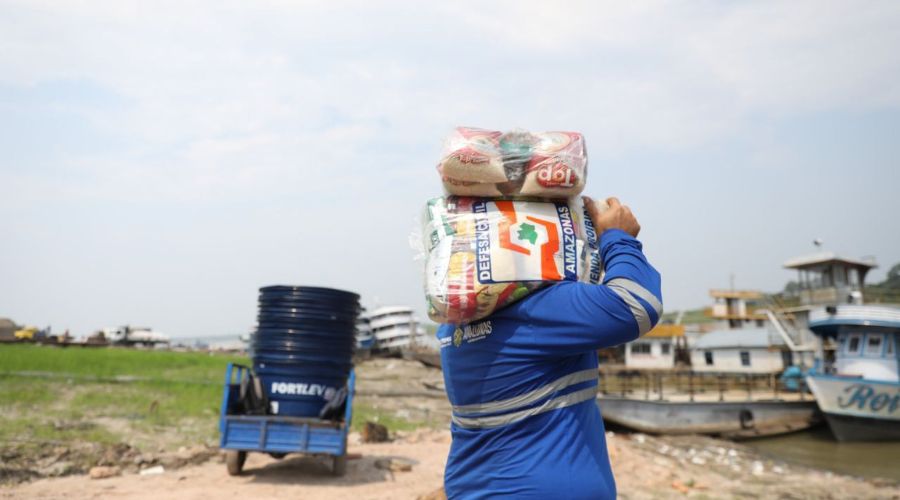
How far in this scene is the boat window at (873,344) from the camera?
17.9 m

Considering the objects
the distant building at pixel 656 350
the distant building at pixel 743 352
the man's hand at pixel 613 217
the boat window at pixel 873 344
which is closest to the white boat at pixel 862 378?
the boat window at pixel 873 344

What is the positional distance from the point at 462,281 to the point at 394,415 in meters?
13.4

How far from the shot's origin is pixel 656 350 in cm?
3747

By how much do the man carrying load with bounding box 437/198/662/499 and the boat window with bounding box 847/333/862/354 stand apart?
65.9 ft

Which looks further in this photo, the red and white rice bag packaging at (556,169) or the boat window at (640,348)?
the boat window at (640,348)

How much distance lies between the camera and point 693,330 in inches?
1671

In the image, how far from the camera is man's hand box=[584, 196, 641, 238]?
2027 mm

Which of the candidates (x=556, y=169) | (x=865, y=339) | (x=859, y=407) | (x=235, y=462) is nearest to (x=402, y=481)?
(x=235, y=462)

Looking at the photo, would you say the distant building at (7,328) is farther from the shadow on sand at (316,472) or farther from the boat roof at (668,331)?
the boat roof at (668,331)

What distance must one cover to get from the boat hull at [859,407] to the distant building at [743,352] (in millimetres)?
11072

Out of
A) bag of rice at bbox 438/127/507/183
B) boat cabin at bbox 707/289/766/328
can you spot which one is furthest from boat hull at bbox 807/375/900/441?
boat cabin at bbox 707/289/766/328

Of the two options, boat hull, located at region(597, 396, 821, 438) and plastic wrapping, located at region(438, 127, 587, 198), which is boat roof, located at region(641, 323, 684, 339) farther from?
plastic wrapping, located at region(438, 127, 587, 198)

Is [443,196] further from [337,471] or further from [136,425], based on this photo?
[136,425]

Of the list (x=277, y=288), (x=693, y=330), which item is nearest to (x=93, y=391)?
(x=277, y=288)
